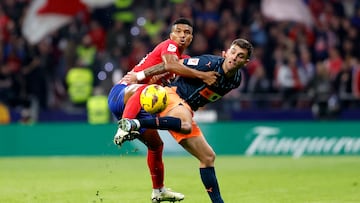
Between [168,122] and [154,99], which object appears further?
[154,99]

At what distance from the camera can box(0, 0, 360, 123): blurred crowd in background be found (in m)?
24.6

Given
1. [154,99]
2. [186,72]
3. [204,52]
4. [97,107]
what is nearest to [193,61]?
[186,72]

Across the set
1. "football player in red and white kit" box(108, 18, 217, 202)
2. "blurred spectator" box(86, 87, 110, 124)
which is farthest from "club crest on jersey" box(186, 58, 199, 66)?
"blurred spectator" box(86, 87, 110, 124)

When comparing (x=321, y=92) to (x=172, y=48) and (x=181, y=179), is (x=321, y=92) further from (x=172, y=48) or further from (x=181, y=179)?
(x=172, y=48)

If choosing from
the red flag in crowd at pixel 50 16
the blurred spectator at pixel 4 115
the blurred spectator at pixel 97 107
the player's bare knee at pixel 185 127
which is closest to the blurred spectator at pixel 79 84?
the blurred spectator at pixel 97 107

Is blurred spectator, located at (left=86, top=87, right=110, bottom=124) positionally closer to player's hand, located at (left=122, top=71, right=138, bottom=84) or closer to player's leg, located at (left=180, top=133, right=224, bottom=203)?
player's hand, located at (left=122, top=71, right=138, bottom=84)

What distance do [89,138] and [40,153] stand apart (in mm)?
1247

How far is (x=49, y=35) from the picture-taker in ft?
85.8

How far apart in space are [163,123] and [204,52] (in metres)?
13.7

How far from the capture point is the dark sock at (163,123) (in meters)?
11.4

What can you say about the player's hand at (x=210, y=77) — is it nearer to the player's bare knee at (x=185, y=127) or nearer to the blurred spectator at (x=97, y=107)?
the player's bare knee at (x=185, y=127)

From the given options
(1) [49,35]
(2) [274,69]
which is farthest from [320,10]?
(1) [49,35]

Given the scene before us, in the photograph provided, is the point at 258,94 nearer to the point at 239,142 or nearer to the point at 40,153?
the point at 239,142

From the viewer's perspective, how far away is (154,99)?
11.6 metres
